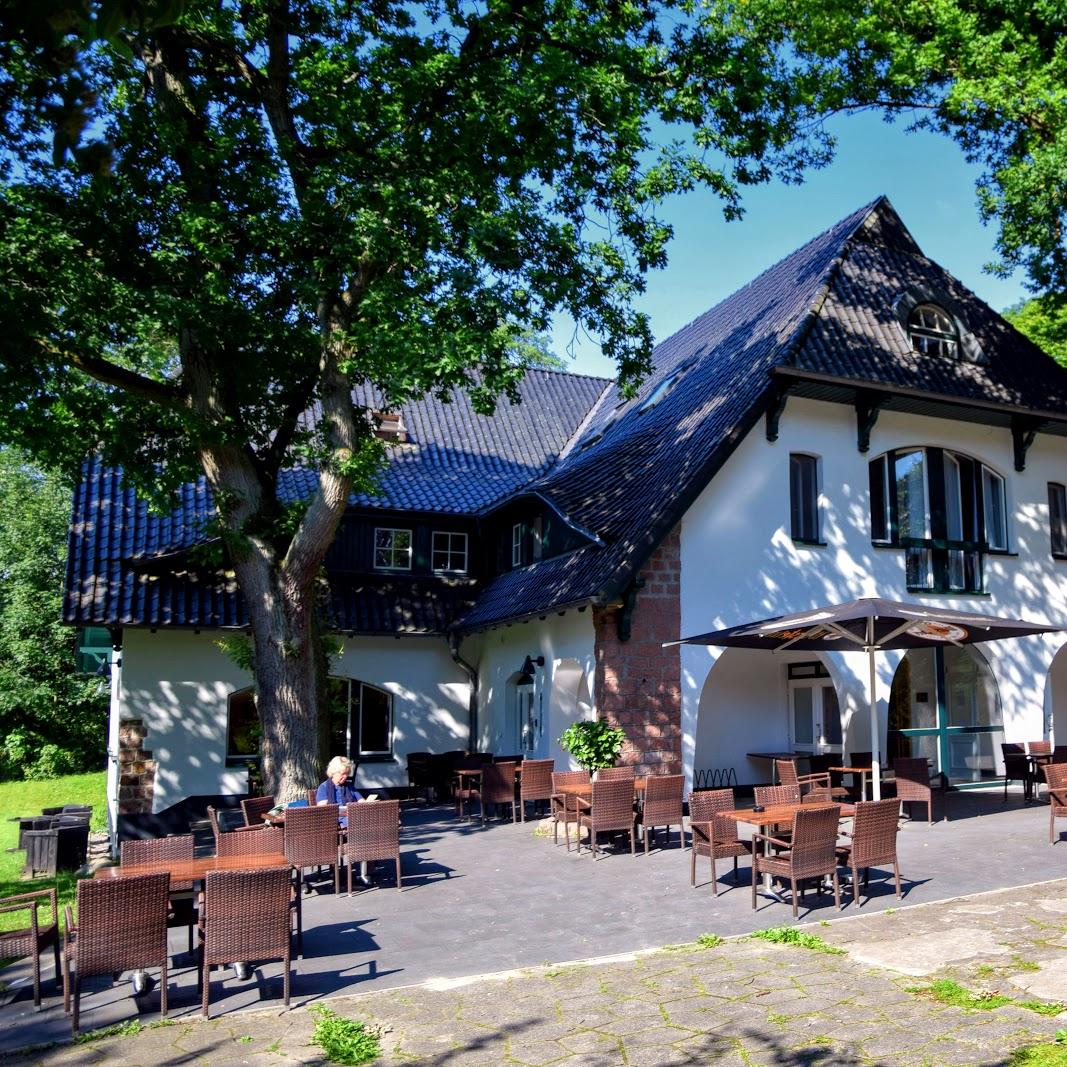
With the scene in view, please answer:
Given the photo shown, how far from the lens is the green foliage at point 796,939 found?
6.90m

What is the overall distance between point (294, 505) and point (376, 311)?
2818 millimetres

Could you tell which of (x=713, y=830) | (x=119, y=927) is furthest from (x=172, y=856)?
(x=713, y=830)

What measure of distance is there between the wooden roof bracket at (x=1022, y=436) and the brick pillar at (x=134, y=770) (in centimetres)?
1566

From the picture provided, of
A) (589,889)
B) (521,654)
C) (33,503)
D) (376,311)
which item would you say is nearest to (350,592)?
(521,654)

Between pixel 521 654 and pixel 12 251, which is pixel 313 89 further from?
pixel 521 654

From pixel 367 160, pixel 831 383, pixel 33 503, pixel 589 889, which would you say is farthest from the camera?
pixel 33 503

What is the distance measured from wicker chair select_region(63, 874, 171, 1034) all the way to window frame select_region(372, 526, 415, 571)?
1274 centimetres

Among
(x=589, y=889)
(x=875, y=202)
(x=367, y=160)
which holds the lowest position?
(x=589, y=889)

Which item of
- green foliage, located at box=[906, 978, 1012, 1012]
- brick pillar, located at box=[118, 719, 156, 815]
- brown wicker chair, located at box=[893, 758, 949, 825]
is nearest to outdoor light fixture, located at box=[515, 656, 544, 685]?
brown wicker chair, located at box=[893, 758, 949, 825]

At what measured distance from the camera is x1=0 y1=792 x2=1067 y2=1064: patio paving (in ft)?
17.3

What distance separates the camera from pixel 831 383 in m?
15.1

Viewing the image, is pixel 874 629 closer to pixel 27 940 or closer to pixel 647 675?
pixel 647 675

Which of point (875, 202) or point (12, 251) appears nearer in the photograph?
point (12, 251)

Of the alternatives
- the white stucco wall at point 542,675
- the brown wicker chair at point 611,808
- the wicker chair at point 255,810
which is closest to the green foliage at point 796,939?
the brown wicker chair at point 611,808
